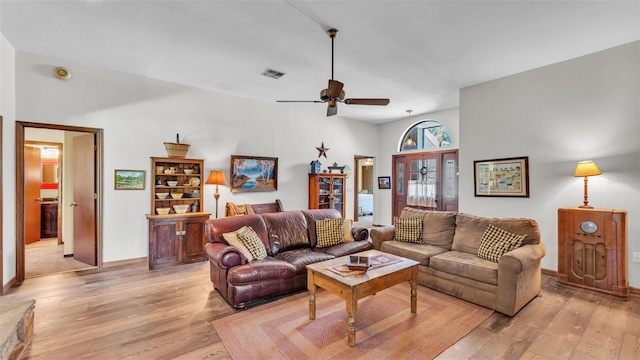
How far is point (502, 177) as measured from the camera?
4527mm

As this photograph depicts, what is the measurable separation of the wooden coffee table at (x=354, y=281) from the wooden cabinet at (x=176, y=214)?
8.75 ft

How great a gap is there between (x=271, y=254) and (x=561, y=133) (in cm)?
433

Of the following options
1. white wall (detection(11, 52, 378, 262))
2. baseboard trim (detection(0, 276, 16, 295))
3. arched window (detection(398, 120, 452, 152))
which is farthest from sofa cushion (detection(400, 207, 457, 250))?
baseboard trim (detection(0, 276, 16, 295))

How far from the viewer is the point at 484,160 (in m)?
4.71

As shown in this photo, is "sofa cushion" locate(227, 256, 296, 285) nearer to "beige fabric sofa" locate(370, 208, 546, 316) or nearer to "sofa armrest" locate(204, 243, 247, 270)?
"sofa armrest" locate(204, 243, 247, 270)

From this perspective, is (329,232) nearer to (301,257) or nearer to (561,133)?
(301,257)

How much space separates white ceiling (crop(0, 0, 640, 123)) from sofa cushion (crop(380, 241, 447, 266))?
2523mm

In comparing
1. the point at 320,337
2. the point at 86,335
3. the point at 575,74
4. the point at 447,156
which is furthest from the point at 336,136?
the point at 86,335

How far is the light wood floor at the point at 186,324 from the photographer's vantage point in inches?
88.1

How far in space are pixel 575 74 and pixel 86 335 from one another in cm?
628

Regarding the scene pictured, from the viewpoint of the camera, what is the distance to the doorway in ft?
25.6

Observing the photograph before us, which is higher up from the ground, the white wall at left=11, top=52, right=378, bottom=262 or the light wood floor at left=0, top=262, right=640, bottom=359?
the white wall at left=11, top=52, right=378, bottom=262

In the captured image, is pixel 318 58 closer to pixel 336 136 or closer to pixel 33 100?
pixel 336 136

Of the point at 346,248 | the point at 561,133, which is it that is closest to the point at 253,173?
A: the point at 346,248
